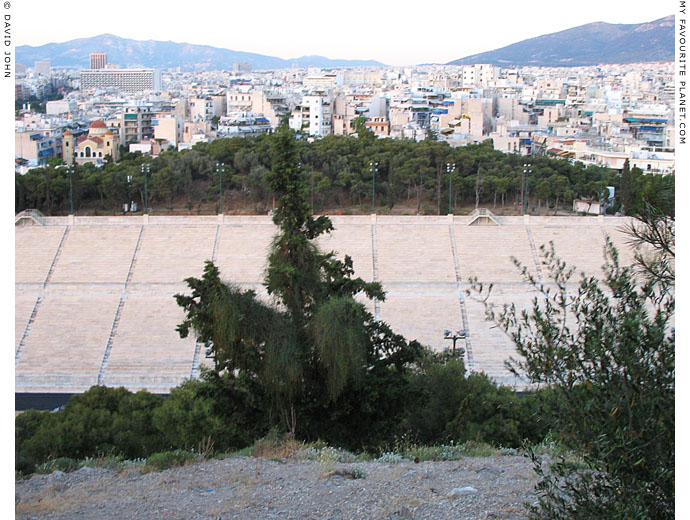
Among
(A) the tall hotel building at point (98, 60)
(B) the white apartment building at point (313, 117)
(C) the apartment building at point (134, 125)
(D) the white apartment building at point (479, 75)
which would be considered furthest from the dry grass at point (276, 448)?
(A) the tall hotel building at point (98, 60)

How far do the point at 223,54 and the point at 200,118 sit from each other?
13317 cm

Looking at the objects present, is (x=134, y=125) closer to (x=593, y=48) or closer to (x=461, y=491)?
(x=461, y=491)

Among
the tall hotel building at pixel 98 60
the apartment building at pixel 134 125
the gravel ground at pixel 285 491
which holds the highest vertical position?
the tall hotel building at pixel 98 60

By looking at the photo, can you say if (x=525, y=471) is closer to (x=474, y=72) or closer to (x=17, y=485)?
(x=17, y=485)

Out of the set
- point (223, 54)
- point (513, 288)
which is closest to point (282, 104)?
point (513, 288)

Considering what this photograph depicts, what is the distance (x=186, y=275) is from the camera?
18156 mm

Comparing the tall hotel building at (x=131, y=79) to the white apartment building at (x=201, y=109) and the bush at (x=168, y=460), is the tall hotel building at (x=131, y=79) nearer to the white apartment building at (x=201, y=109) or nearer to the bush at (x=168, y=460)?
the white apartment building at (x=201, y=109)

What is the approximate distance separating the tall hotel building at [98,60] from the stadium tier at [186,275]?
10589 centimetres

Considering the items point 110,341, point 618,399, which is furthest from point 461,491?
point 110,341

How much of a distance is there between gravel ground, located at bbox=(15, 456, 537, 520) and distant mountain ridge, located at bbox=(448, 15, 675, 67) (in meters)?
120

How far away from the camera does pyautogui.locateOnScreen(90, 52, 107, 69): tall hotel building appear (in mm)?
118062

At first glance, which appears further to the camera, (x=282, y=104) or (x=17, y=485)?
(x=282, y=104)

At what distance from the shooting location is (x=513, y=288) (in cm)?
1758

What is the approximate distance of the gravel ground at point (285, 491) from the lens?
464 centimetres
